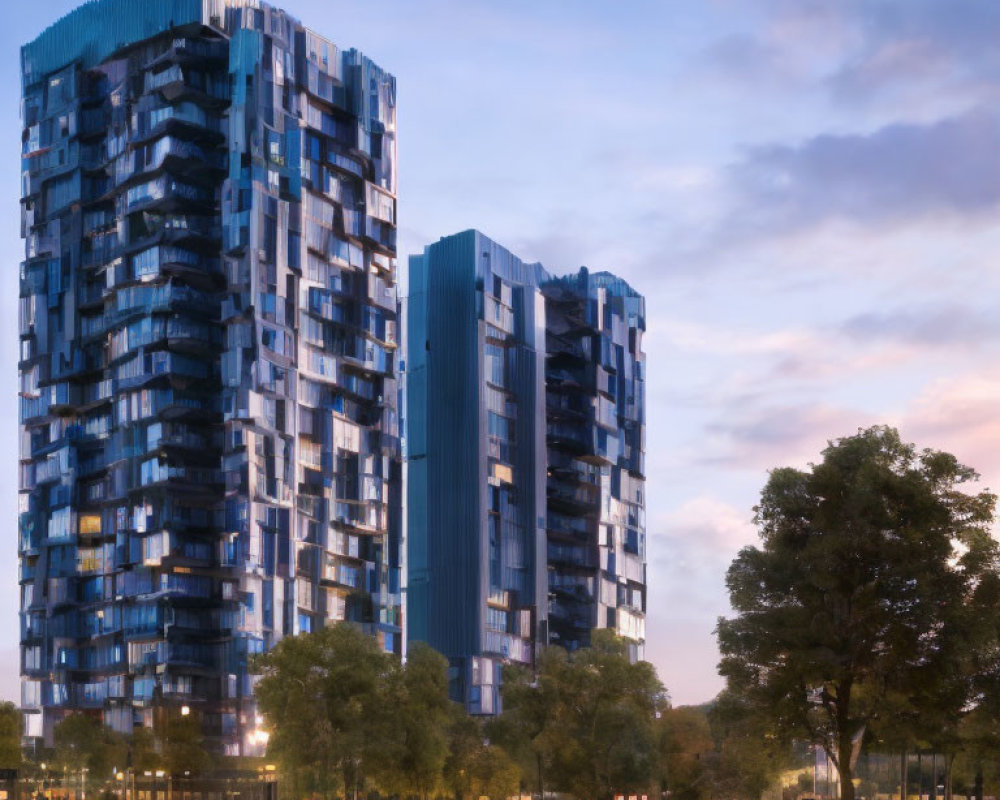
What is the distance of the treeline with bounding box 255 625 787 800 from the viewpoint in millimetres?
126188

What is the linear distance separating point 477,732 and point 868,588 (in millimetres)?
80550

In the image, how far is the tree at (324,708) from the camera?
409 feet

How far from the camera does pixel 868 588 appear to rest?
86250 mm

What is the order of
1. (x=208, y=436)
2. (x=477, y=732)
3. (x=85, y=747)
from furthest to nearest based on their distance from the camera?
(x=208, y=436) → (x=85, y=747) → (x=477, y=732)

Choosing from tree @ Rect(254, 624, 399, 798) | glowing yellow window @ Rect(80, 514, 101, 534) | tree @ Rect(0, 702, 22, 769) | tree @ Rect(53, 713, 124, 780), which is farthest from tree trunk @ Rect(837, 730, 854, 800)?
glowing yellow window @ Rect(80, 514, 101, 534)

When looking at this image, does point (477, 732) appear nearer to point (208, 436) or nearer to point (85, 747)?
point (85, 747)

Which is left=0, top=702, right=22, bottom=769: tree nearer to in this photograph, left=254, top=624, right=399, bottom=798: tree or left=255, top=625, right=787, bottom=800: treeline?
left=255, top=625, right=787, bottom=800: treeline

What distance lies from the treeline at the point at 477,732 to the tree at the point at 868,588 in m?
33.8

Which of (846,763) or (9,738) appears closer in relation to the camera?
(846,763)

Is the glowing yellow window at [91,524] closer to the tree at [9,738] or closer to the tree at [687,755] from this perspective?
the tree at [9,738]

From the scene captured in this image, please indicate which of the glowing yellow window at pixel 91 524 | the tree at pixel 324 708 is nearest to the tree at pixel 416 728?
the tree at pixel 324 708

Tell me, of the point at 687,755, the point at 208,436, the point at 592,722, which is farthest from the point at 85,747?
the point at 687,755

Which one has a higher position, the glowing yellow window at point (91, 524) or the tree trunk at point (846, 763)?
the glowing yellow window at point (91, 524)

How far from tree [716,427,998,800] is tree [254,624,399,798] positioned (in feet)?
146
